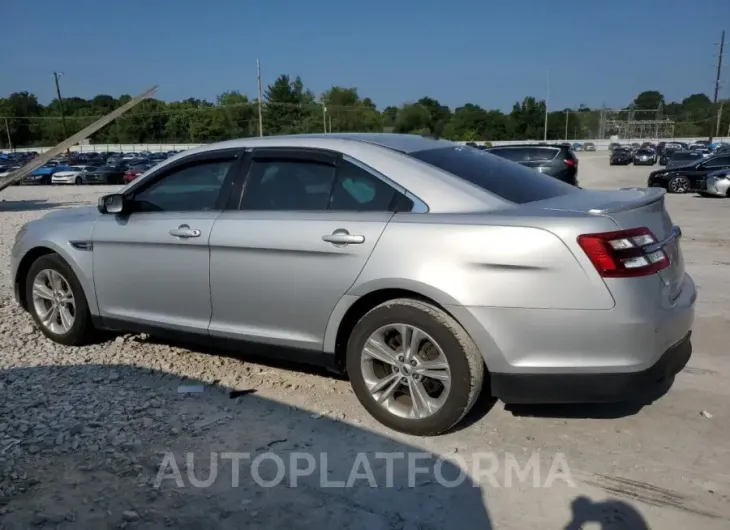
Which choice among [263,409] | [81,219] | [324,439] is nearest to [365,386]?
[324,439]

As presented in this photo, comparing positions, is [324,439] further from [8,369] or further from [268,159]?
[8,369]

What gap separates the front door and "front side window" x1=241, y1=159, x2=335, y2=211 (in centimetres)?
24

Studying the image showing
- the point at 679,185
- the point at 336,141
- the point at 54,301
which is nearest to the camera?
the point at 336,141

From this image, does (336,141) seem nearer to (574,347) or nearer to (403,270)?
(403,270)

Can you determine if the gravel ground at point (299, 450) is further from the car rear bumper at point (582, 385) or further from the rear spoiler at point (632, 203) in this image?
the rear spoiler at point (632, 203)

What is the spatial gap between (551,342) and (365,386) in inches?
42.2

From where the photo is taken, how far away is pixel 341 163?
3.76 metres

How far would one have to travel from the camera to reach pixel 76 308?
4809 mm

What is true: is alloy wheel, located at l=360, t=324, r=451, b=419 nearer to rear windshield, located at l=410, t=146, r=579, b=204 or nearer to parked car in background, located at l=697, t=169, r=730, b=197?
rear windshield, located at l=410, t=146, r=579, b=204

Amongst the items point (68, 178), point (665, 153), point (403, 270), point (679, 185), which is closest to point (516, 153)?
point (679, 185)

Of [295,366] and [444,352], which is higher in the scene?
[444,352]

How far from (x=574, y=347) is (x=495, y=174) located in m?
1.21

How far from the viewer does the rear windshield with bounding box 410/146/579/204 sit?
3568 millimetres
